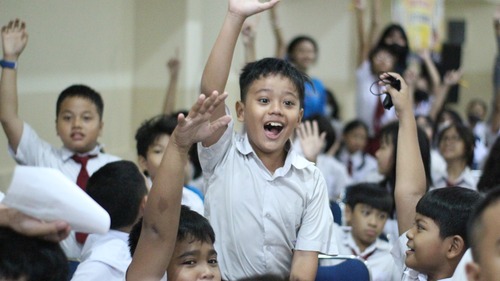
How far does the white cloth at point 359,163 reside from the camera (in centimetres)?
688

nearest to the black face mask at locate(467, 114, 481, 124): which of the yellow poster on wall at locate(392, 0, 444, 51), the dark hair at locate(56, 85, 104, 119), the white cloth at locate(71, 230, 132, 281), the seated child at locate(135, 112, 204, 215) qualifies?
the yellow poster on wall at locate(392, 0, 444, 51)

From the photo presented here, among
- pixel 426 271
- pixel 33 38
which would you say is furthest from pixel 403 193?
pixel 33 38

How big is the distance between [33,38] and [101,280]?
265cm

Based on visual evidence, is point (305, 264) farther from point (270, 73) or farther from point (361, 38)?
point (361, 38)

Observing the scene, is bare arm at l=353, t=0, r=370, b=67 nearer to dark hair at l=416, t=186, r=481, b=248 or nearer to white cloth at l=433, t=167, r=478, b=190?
white cloth at l=433, t=167, r=478, b=190

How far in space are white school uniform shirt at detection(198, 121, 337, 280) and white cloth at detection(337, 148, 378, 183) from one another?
11.4 ft

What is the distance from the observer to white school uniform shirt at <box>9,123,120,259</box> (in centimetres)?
415

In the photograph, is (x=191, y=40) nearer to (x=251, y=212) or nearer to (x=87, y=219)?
(x=251, y=212)

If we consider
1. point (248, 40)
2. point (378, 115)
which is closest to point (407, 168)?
point (248, 40)

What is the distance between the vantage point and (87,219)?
2100mm

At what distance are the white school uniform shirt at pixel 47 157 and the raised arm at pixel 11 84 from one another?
0.14 ft

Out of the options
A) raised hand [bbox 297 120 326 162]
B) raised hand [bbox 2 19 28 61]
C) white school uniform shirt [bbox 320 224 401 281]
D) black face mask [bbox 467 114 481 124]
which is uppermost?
raised hand [bbox 2 19 28 61]

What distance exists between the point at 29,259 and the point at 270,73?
54.2 inches

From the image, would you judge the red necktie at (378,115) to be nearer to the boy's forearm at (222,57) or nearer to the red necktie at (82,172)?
the red necktie at (82,172)
